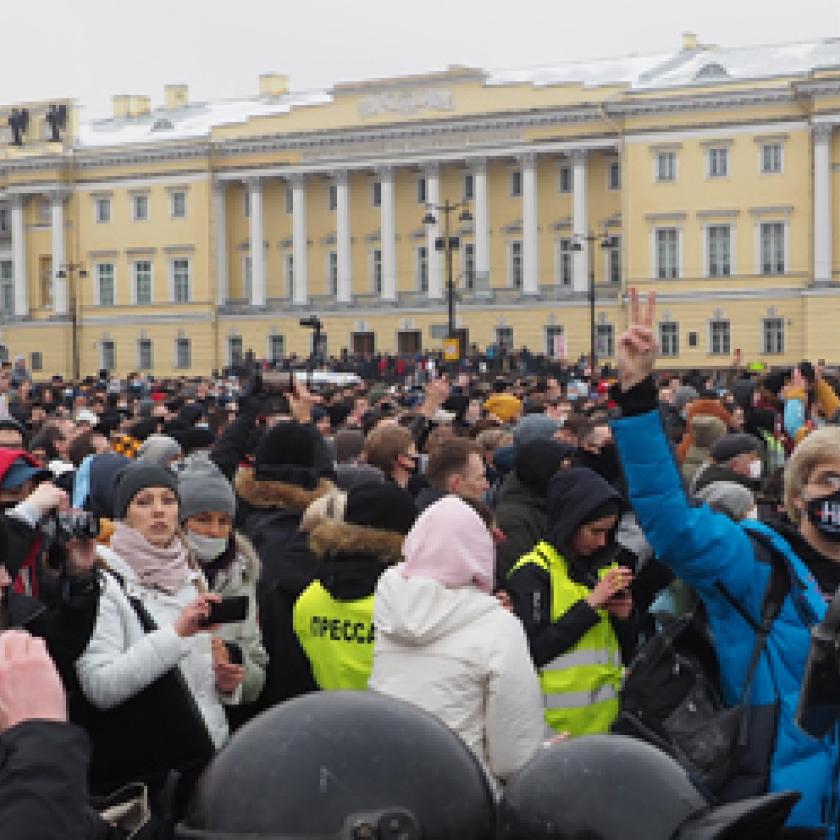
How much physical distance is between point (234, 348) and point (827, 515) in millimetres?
62703

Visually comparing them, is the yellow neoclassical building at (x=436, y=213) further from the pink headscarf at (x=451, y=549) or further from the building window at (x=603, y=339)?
the pink headscarf at (x=451, y=549)

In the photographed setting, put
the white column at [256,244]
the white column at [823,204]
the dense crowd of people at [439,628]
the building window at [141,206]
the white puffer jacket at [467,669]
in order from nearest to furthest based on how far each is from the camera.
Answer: the dense crowd of people at [439,628] → the white puffer jacket at [467,669] → the white column at [823,204] → the white column at [256,244] → the building window at [141,206]

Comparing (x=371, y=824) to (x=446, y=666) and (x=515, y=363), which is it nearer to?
(x=446, y=666)

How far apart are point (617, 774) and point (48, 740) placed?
79cm

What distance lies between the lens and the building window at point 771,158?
180 feet

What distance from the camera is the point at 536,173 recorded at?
60.3 metres

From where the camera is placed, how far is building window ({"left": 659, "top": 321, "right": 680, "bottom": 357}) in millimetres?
56406

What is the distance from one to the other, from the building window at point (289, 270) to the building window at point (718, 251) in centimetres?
1757

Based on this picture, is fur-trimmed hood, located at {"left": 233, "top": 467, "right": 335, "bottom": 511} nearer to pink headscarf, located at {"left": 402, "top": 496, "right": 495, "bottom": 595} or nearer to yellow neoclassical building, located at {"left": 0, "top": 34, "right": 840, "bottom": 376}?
pink headscarf, located at {"left": 402, "top": 496, "right": 495, "bottom": 595}

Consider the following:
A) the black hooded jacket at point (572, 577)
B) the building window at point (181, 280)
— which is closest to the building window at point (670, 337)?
the building window at point (181, 280)

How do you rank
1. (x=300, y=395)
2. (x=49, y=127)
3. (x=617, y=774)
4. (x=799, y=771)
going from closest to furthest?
(x=617, y=774) → (x=799, y=771) → (x=300, y=395) → (x=49, y=127)

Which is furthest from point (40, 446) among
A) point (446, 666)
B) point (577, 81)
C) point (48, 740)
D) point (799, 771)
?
point (577, 81)

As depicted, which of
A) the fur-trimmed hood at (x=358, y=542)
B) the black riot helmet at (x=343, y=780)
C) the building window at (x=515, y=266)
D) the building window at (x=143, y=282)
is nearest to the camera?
the black riot helmet at (x=343, y=780)

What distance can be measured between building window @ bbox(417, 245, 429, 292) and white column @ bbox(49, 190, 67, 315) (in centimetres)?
1594
